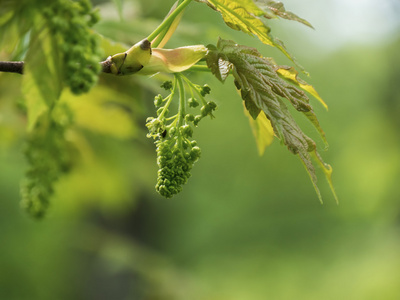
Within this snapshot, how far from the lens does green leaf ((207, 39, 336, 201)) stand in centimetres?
69

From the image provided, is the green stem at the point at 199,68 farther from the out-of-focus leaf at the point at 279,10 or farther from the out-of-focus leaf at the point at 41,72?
the out-of-focus leaf at the point at 41,72

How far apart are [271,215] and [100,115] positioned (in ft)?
29.5

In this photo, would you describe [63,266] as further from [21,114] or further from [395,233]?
[21,114]

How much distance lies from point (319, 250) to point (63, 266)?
19.2 ft

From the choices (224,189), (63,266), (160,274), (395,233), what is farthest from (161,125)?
(224,189)

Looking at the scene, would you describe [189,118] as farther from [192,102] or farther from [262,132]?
[262,132]

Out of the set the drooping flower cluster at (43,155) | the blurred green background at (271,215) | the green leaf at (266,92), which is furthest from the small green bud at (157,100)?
the blurred green background at (271,215)

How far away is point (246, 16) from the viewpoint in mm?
710

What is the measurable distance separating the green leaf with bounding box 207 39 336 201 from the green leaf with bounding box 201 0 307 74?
0.11 ft

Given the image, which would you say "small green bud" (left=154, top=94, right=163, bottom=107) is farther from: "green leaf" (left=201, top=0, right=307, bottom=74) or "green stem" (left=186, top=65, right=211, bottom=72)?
"green leaf" (left=201, top=0, right=307, bottom=74)

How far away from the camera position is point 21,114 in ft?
4.92

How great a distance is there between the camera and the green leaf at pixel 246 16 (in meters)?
0.68

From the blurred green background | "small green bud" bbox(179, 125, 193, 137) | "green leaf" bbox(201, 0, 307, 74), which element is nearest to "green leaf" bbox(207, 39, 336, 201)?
"green leaf" bbox(201, 0, 307, 74)

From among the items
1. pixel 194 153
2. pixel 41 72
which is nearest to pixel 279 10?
pixel 194 153
